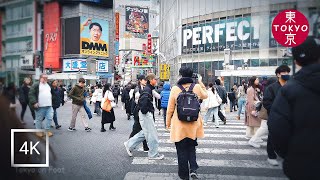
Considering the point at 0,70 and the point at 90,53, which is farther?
the point at 90,53

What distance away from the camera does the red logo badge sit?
1230 mm

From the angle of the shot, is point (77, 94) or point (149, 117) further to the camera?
point (149, 117)

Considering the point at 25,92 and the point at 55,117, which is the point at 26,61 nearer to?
the point at 25,92

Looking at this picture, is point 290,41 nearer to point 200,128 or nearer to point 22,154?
point 22,154

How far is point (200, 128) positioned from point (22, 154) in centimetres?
185

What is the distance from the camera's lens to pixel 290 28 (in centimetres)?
124

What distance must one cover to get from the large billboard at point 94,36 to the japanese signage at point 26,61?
197mm

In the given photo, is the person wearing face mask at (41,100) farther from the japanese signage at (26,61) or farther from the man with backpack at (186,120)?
the man with backpack at (186,120)

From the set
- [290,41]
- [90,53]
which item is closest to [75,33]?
[90,53]

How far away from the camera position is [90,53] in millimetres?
1268

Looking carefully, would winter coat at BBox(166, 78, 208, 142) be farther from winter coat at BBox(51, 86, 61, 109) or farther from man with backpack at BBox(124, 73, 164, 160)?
winter coat at BBox(51, 86, 61, 109)

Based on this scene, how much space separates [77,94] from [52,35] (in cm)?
34

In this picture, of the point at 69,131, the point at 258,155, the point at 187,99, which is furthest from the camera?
the point at 187,99

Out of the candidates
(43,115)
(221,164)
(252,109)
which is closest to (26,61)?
(43,115)
